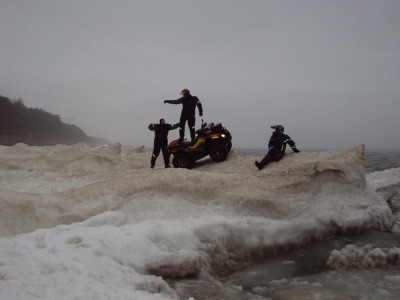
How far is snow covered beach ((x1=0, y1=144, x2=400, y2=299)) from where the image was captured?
5.21 metres

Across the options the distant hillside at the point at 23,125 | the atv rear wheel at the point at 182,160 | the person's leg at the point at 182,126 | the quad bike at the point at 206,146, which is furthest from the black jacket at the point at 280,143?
the distant hillside at the point at 23,125

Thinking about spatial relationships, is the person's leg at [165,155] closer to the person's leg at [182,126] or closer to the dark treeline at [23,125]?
the person's leg at [182,126]

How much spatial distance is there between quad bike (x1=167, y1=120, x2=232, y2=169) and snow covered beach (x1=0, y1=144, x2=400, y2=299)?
2.01m

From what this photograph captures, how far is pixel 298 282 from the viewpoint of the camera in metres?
6.45

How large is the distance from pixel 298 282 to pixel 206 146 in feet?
26.2

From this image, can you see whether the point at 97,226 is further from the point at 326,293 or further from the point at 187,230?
the point at 326,293

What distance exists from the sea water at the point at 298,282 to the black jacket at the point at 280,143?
424 centimetres

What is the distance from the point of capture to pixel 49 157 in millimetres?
17688

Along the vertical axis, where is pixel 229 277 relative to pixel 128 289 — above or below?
below

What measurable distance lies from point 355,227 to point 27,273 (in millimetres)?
7636

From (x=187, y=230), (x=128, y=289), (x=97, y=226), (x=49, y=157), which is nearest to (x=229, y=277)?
(x=187, y=230)

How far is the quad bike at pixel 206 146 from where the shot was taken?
44.3 ft

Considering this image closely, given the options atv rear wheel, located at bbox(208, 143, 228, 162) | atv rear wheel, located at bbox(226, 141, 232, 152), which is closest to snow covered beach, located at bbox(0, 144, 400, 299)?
atv rear wheel, located at bbox(208, 143, 228, 162)

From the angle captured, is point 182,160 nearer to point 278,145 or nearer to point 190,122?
point 190,122
